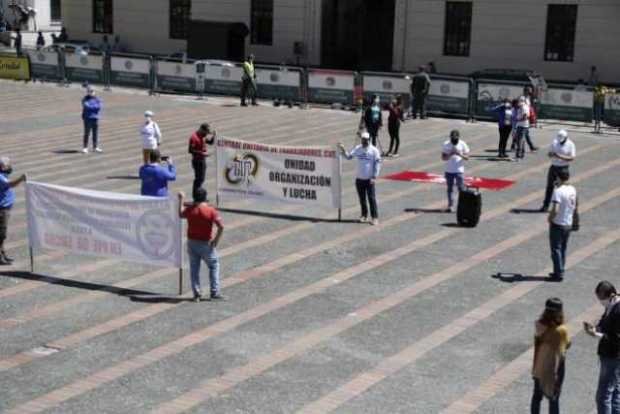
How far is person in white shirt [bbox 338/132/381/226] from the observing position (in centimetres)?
1866

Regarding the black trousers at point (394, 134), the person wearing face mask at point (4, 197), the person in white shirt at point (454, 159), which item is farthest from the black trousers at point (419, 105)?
the person wearing face mask at point (4, 197)

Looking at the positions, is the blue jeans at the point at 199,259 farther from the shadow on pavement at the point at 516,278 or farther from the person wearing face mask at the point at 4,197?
the shadow on pavement at the point at 516,278

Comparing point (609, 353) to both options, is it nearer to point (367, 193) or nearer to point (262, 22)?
point (367, 193)

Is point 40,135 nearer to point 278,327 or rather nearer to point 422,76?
point 422,76

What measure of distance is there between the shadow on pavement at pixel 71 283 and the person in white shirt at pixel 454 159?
7.52 meters

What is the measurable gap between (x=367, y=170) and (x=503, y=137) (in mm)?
8788

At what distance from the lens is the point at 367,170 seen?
18828 millimetres

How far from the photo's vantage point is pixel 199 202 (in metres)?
13.8

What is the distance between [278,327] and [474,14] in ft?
125

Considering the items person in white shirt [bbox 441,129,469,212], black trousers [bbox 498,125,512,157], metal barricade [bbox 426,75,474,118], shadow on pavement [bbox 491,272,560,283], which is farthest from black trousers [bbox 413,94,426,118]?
shadow on pavement [bbox 491,272,560,283]

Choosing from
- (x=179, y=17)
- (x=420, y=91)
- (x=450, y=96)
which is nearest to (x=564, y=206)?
(x=420, y=91)

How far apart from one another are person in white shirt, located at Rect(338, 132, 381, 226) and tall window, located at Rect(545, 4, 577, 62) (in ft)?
101

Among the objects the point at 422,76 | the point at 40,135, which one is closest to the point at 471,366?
the point at 40,135

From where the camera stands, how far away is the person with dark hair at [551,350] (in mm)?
9578
